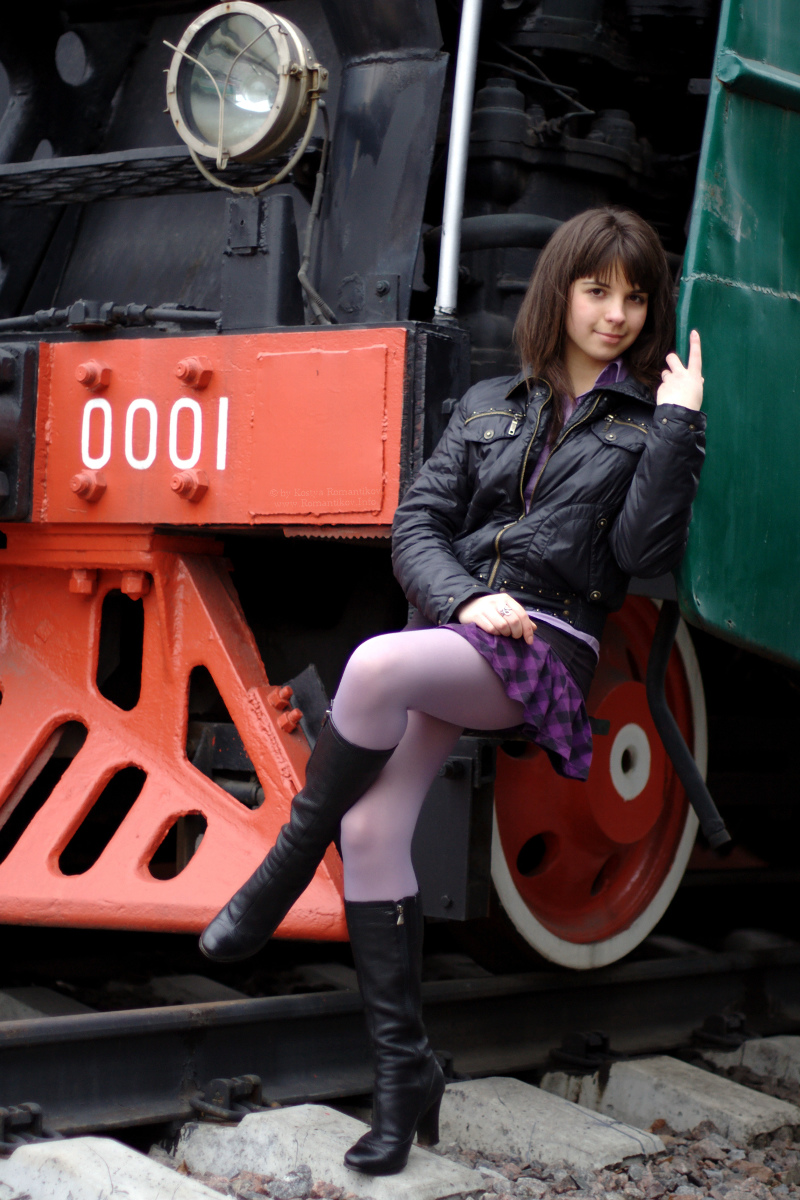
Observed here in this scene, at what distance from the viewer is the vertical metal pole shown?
248 centimetres

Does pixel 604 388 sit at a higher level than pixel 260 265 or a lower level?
lower

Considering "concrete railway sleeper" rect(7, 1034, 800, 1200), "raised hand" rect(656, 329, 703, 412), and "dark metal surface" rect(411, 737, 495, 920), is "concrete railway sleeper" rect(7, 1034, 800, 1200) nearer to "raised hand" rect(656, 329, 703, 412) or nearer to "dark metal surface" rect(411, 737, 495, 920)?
"dark metal surface" rect(411, 737, 495, 920)

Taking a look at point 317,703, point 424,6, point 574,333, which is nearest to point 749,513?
point 574,333

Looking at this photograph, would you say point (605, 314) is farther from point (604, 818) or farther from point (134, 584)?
point (604, 818)

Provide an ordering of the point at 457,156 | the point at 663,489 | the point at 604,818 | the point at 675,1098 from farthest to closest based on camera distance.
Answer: the point at 604,818, the point at 675,1098, the point at 457,156, the point at 663,489

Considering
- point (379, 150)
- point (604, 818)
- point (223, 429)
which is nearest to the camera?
point (223, 429)

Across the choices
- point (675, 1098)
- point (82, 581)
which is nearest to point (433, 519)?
point (82, 581)

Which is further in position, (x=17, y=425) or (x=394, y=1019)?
(x=17, y=425)

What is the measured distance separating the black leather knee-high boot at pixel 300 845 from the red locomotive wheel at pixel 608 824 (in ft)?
2.65

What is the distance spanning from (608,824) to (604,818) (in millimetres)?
20

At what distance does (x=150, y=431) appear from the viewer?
2701 mm

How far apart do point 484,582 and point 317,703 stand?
633 mm

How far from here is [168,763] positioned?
2.79 metres

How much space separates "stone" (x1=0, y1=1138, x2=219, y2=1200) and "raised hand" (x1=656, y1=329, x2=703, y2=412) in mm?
1251
